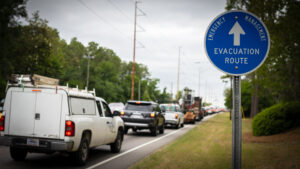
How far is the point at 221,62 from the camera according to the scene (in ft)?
14.4

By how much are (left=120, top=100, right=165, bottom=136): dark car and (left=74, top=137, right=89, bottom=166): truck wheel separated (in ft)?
31.1

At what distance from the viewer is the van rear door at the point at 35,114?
8.70 m

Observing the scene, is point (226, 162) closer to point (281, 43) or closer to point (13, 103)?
point (13, 103)

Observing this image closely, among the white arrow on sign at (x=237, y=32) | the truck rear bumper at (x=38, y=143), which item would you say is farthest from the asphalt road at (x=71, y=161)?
the white arrow on sign at (x=237, y=32)

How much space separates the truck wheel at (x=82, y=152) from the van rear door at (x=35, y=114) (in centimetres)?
87

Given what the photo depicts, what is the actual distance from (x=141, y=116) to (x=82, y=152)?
987 centimetres

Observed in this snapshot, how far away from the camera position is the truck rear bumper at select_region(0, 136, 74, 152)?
8.52 metres

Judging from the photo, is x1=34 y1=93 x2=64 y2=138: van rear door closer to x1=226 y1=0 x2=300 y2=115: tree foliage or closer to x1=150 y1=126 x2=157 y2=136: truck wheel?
x1=150 y1=126 x2=157 y2=136: truck wheel

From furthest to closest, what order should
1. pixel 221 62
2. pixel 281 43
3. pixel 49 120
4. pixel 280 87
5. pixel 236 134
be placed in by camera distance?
pixel 280 87, pixel 281 43, pixel 49 120, pixel 221 62, pixel 236 134

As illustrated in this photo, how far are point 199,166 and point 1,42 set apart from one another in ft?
21.3

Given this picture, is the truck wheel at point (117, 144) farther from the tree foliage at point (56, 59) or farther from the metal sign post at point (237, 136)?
the metal sign post at point (237, 136)

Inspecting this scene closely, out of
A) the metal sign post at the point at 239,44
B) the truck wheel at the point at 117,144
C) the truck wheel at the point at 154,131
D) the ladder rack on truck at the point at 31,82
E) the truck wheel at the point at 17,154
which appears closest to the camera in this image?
the metal sign post at the point at 239,44

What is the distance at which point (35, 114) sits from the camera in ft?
28.8

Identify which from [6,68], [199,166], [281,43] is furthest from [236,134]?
[281,43]
